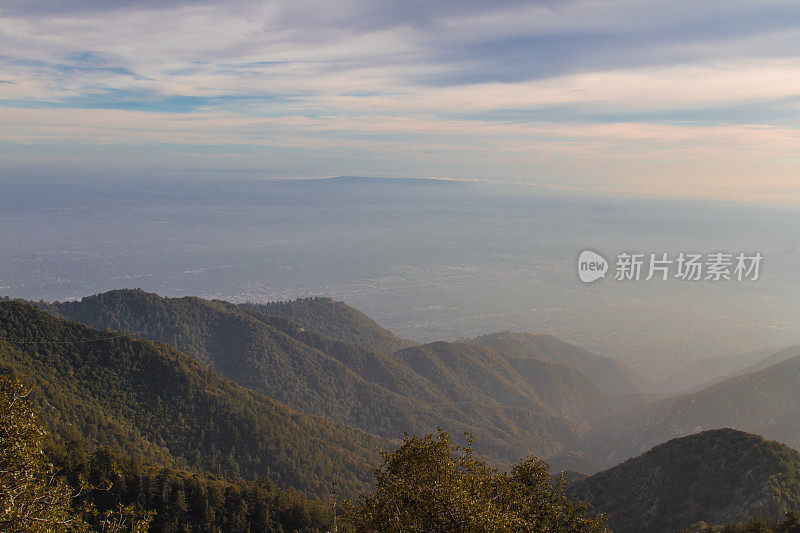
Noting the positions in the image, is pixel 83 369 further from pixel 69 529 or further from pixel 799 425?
pixel 799 425

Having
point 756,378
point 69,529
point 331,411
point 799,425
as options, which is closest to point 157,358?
point 331,411

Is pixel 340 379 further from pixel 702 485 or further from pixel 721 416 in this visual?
pixel 702 485

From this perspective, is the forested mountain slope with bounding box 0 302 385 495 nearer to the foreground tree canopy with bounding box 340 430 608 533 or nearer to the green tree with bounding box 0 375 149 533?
the green tree with bounding box 0 375 149 533

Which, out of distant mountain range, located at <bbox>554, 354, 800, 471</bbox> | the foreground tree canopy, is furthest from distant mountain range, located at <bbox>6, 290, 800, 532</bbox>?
the foreground tree canopy

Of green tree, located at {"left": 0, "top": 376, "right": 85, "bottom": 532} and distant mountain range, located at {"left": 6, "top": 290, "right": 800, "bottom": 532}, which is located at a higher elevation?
green tree, located at {"left": 0, "top": 376, "right": 85, "bottom": 532}

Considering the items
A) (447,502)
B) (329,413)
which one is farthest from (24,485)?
(329,413)

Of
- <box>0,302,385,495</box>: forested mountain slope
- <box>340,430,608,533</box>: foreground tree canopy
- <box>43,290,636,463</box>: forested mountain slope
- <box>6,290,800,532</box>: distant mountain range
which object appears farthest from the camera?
<box>43,290,636,463</box>: forested mountain slope

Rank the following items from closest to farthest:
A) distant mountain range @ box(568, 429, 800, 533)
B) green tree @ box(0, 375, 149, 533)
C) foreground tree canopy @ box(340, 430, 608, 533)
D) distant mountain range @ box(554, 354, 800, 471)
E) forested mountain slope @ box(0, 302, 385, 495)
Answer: green tree @ box(0, 375, 149, 533) < foreground tree canopy @ box(340, 430, 608, 533) < distant mountain range @ box(568, 429, 800, 533) < forested mountain slope @ box(0, 302, 385, 495) < distant mountain range @ box(554, 354, 800, 471)

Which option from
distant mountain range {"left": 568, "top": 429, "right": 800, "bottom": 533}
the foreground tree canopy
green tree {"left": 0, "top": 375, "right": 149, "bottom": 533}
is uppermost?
green tree {"left": 0, "top": 375, "right": 149, "bottom": 533}
